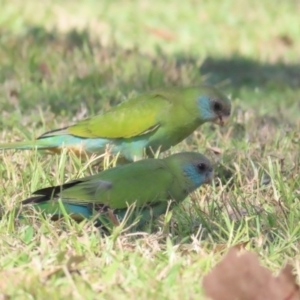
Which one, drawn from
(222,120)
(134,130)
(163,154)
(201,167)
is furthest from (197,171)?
(222,120)

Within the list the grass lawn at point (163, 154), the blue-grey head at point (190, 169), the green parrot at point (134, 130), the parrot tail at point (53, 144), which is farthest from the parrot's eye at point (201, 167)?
the parrot tail at point (53, 144)

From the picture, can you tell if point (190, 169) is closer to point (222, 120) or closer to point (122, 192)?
point (122, 192)

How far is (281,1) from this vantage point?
430 inches

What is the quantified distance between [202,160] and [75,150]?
35.0 inches

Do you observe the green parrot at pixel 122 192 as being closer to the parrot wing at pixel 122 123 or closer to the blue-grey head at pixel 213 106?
the parrot wing at pixel 122 123

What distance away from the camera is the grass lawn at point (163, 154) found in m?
2.98

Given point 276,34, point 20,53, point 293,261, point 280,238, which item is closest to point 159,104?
point 280,238

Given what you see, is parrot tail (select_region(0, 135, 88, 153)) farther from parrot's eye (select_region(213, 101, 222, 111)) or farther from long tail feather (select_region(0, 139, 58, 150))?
parrot's eye (select_region(213, 101, 222, 111))

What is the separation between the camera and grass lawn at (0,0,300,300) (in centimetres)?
298

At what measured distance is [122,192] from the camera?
3.59 meters

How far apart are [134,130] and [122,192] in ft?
3.50

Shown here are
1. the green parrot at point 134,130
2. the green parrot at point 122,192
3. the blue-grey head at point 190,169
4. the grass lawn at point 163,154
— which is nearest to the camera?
the grass lawn at point 163,154

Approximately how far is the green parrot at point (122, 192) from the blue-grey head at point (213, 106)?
97cm

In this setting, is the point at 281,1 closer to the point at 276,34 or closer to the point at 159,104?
the point at 276,34
